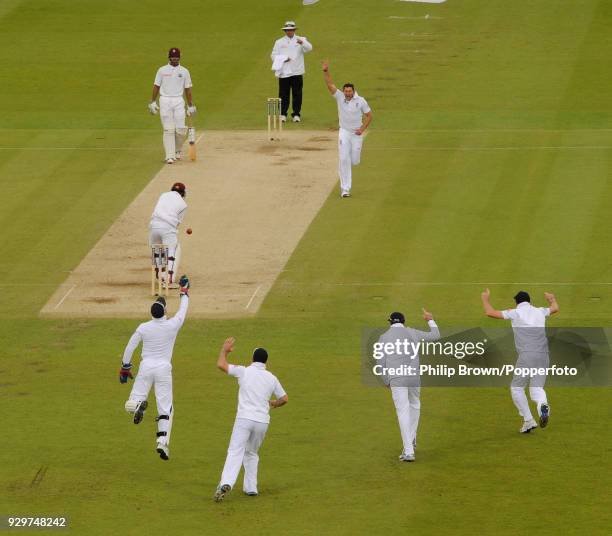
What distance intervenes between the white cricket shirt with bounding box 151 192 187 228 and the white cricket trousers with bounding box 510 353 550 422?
8.00 meters

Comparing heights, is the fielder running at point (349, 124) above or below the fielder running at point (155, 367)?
below

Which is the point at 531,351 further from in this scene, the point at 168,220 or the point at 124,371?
the point at 168,220

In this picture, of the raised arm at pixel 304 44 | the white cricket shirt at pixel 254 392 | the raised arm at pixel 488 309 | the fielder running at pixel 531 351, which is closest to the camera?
the white cricket shirt at pixel 254 392

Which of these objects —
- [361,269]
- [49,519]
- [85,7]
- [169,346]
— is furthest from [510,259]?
[85,7]

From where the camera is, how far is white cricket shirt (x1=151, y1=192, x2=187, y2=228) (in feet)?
98.4

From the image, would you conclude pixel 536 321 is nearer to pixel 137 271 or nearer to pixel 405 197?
pixel 137 271

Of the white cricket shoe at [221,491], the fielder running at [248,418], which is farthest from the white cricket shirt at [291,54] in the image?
the white cricket shoe at [221,491]

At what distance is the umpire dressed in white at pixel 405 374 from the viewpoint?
23156 mm

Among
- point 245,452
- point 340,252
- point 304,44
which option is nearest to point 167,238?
point 340,252

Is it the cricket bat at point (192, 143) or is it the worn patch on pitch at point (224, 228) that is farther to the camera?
the cricket bat at point (192, 143)

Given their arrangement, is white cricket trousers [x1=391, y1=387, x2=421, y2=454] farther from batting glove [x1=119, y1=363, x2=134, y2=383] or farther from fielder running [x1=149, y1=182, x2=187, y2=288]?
fielder running [x1=149, y1=182, x2=187, y2=288]

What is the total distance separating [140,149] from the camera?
130 ft

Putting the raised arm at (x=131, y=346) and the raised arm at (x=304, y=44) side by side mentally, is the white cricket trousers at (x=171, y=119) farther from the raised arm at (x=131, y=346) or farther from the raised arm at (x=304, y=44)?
the raised arm at (x=131, y=346)

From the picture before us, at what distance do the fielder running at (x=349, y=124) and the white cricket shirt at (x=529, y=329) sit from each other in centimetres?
1145
